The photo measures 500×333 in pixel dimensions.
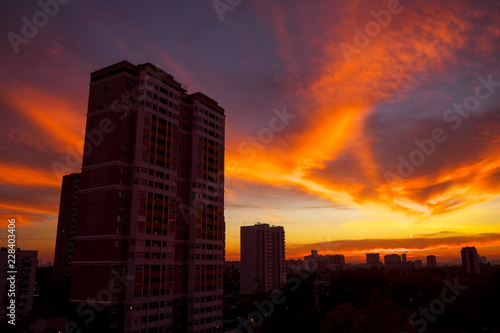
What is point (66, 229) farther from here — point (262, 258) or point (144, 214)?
point (262, 258)

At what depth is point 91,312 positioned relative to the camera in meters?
46.1

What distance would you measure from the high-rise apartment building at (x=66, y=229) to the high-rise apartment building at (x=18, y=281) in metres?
31.7

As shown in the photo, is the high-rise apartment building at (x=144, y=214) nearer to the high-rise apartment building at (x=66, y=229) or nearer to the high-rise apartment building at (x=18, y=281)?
the high-rise apartment building at (x=18, y=281)

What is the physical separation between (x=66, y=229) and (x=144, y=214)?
6615cm

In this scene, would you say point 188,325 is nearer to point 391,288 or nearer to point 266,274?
point 391,288

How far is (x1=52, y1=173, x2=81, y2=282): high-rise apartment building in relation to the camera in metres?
99.5


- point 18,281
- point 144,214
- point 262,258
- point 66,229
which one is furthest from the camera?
point 262,258

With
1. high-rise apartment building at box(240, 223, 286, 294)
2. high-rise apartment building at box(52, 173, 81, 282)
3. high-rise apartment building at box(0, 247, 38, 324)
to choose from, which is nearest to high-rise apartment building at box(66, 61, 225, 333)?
high-rise apartment building at box(0, 247, 38, 324)

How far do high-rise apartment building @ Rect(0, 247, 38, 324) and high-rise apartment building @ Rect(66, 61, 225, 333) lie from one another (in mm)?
19944

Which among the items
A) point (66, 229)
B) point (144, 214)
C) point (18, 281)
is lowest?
point (18, 281)

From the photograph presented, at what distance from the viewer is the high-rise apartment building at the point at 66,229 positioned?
3917 inches

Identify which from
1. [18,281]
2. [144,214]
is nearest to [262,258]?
[18,281]

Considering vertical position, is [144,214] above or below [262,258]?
above

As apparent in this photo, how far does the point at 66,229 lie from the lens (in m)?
104
